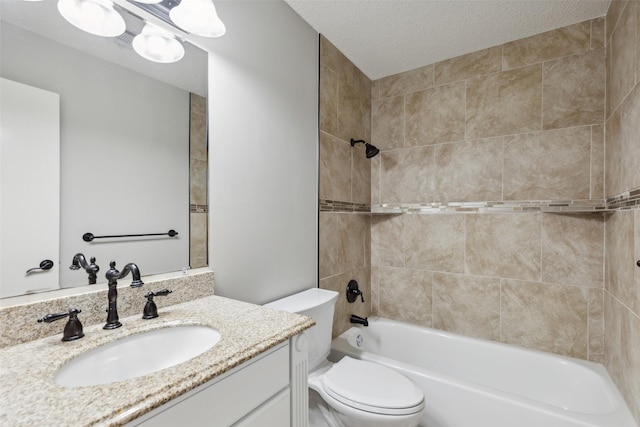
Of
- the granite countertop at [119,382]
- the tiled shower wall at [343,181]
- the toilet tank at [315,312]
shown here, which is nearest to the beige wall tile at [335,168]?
the tiled shower wall at [343,181]

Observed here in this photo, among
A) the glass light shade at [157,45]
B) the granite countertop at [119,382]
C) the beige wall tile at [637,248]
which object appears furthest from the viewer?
the beige wall tile at [637,248]

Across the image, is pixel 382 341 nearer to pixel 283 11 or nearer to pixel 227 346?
pixel 227 346

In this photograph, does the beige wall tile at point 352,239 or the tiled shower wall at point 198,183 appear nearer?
the tiled shower wall at point 198,183

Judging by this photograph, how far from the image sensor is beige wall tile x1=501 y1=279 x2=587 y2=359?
1.75 metres

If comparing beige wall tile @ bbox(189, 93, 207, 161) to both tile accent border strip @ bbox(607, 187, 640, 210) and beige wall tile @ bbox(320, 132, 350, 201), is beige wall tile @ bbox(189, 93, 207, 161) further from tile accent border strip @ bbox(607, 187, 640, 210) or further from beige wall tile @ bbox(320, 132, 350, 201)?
tile accent border strip @ bbox(607, 187, 640, 210)

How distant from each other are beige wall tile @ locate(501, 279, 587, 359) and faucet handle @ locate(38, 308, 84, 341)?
2.19m

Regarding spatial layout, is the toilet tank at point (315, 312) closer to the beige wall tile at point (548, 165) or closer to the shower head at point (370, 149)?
the shower head at point (370, 149)

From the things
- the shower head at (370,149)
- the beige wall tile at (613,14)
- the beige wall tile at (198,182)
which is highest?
the beige wall tile at (613,14)

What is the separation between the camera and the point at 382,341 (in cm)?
223

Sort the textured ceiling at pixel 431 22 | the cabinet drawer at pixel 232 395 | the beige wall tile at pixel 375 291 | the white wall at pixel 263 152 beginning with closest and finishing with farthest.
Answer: the cabinet drawer at pixel 232 395 → the white wall at pixel 263 152 → the textured ceiling at pixel 431 22 → the beige wall tile at pixel 375 291

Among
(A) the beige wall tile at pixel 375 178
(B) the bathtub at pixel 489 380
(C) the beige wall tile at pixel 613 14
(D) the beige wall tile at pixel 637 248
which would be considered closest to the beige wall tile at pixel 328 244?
(B) the bathtub at pixel 489 380

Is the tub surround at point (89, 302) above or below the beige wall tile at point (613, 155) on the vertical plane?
below

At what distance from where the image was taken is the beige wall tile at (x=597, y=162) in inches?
66.8

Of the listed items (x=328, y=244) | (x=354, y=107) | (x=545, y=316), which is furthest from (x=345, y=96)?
(x=545, y=316)
